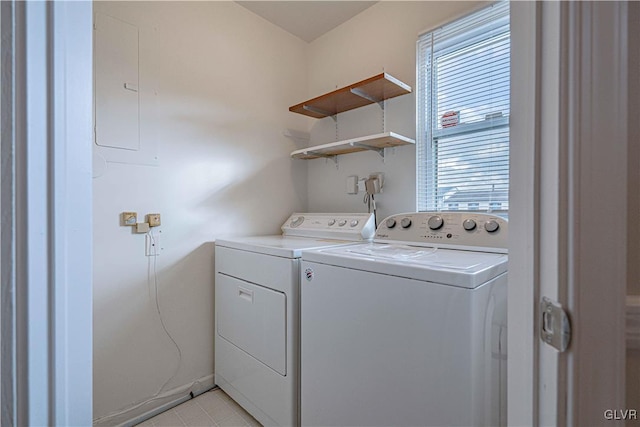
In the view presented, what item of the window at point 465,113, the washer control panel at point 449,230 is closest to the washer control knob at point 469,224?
the washer control panel at point 449,230

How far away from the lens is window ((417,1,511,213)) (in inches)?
63.9

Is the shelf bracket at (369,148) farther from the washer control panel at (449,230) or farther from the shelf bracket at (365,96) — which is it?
the washer control panel at (449,230)

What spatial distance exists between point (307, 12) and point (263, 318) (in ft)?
6.96

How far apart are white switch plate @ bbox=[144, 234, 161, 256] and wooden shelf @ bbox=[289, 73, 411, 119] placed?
1.30 meters

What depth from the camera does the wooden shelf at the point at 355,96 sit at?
1830mm

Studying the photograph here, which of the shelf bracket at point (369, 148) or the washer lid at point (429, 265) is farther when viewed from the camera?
the shelf bracket at point (369, 148)

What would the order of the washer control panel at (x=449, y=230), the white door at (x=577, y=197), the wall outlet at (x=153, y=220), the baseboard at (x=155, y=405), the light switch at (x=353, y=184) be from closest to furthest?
1. the white door at (x=577, y=197)
2. the washer control panel at (x=449, y=230)
3. the baseboard at (x=155, y=405)
4. the wall outlet at (x=153, y=220)
5. the light switch at (x=353, y=184)

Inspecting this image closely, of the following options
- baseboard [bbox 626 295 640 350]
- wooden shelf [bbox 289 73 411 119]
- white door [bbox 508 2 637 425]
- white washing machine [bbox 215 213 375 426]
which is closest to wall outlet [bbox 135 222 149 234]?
white washing machine [bbox 215 213 375 426]

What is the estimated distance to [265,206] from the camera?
2.31 meters

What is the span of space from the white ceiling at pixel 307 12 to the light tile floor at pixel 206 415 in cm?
263

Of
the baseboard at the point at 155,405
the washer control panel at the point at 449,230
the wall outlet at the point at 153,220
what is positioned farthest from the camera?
the wall outlet at the point at 153,220

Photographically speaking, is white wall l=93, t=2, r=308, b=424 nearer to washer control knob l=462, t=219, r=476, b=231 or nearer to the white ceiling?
the white ceiling

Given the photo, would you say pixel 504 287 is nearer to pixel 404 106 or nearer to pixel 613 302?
pixel 613 302

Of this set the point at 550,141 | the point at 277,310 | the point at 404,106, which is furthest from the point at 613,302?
the point at 404,106
